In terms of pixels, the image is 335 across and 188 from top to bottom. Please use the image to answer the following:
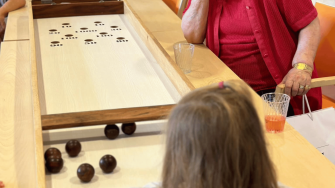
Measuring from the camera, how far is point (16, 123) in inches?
56.1

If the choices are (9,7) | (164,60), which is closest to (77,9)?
(9,7)

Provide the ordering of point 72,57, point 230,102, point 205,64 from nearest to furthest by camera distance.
→ 1. point 230,102
2. point 205,64
3. point 72,57

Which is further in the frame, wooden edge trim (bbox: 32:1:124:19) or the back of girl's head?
wooden edge trim (bbox: 32:1:124:19)

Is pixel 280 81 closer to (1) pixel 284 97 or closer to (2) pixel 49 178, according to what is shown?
(1) pixel 284 97

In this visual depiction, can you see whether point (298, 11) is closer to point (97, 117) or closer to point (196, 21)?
point (196, 21)

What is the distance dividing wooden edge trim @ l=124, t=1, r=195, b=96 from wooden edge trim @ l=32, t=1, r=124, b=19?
0.27 metres

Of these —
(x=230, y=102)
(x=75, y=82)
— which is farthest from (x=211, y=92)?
(x=75, y=82)

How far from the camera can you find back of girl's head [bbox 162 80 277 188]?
64cm

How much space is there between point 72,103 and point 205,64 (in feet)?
2.13

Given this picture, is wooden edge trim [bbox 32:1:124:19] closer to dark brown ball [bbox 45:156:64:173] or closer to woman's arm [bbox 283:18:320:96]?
woman's arm [bbox 283:18:320:96]

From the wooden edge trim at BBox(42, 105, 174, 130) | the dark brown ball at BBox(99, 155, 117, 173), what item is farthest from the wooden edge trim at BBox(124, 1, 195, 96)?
the dark brown ball at BBox(99, 155, 117, 173)

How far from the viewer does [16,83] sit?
68.7 inches

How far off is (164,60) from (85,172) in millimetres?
758

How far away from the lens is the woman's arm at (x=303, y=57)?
1.75 metres
